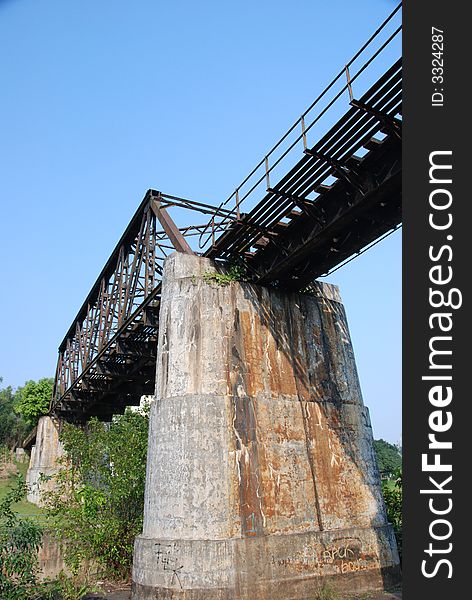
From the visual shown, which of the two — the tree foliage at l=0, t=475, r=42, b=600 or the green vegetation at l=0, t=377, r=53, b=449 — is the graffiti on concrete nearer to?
the tree foliage at l=0, t=475, r=42, b=600

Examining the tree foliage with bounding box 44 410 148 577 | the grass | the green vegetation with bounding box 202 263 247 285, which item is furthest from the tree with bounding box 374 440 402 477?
the green vegetation with bounding box 202 263 247 285

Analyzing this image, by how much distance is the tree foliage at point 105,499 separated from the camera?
18.1 m

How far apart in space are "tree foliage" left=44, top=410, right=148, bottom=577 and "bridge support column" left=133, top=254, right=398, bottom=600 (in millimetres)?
4947

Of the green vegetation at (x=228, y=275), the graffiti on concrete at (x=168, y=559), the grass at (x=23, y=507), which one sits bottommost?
the grass at (x=23, y=507)

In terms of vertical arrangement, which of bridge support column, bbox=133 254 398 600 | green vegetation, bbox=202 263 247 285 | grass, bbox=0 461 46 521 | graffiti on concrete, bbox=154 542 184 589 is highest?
green vegetation, bbox=202 263 247 285

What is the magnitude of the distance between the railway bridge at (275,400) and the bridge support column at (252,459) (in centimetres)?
4

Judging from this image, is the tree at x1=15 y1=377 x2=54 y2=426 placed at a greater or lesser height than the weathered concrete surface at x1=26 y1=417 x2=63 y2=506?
greater

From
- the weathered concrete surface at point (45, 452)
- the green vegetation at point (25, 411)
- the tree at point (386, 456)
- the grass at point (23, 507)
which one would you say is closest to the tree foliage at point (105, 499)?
the grass at point (23, 507)

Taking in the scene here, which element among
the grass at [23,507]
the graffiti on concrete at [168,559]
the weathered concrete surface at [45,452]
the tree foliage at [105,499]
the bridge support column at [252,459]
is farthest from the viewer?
the weathered concrete surface at [45,452]

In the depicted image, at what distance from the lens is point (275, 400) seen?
15.1 metres

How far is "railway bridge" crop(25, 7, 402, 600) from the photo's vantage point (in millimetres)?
12664

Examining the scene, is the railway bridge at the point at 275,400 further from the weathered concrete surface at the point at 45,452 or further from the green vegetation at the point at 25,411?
the green vegetation at the point at 25,411

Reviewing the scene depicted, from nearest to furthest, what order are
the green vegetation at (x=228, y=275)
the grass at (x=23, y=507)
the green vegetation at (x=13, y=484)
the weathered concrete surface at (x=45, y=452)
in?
1. the green vegetation at (x=228, y=275)
2. the grass at (x=23, y=507)
3. the green vegetation at (x=13, y=484)
4. the weathered concrete surface at (x=45, y=452)

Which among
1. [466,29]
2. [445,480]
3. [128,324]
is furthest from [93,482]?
[466,29]
